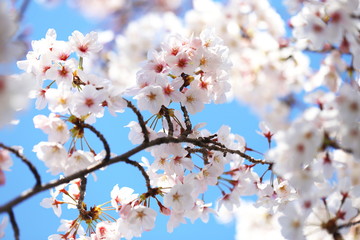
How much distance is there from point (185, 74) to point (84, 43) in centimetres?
45

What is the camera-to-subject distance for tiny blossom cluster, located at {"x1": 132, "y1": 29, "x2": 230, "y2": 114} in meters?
1.51

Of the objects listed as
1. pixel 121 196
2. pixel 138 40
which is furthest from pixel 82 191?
pixel 138 40

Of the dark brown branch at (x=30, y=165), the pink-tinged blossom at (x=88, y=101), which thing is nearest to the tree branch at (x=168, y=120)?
the pink-tinged blossom at (x=88, y=101)

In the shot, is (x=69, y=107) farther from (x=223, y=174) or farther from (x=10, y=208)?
(x=223, y=174)

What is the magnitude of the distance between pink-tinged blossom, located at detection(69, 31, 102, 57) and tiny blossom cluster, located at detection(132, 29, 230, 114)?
26 cm

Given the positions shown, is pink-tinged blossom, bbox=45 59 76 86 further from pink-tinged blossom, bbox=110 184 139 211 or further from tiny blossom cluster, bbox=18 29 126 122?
pink-tinged blossom, bbox=110 184 139 211

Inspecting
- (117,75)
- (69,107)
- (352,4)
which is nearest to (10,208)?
(69,107)

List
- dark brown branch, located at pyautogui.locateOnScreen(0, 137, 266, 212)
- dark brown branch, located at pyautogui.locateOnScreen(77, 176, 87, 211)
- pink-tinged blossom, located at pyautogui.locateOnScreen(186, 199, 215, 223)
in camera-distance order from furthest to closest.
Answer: pink-tinged blossom, located at pyautogui.locateOnScreen(186, 199, 215, 223), dark brown branch, located at pyautogui.locateOnScreen(77, 176, 87, 211), dark brown branch, located at pyautogui.locateOnScreen(0, 137, 266, 212)

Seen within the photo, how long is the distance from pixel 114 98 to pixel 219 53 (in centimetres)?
49

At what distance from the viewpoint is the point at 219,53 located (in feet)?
5.44

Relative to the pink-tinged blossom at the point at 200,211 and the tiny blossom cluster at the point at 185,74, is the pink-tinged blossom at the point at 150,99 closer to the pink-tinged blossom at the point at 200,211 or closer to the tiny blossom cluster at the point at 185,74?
the tiny blossom cluster at the point at 185,74

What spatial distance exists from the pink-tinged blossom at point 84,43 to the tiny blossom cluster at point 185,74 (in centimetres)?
26

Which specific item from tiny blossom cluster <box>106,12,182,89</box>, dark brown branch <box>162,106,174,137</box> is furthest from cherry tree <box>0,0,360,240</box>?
tiny blossom cluster <box>106,12,182,89</box>

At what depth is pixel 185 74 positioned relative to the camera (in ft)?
5.50
